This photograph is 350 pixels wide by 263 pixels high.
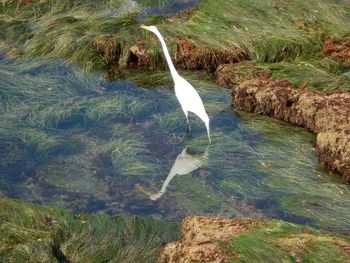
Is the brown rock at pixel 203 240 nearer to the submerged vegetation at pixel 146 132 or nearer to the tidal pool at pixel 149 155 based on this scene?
the submerged vegetation at pixel 146 132

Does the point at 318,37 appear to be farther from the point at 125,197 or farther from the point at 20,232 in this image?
the point at 20,232

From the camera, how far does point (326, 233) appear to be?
767 centimetres

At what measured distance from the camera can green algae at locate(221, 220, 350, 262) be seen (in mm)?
6797

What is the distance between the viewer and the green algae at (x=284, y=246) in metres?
6.80

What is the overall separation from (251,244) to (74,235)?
6.61ft

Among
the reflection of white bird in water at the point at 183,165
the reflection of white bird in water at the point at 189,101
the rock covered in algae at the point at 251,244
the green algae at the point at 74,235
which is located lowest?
the reflection of white bird in water at the point at 183,165

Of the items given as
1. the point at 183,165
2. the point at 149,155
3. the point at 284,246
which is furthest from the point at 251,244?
the point at 149,155

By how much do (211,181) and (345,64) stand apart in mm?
4597

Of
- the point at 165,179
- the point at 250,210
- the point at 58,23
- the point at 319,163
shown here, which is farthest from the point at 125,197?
the point at 58,23

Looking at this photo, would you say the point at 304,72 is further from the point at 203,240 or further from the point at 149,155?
the point at 203,240

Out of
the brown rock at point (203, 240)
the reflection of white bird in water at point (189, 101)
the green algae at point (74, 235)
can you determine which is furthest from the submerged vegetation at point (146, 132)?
the reflection of white bird in water at point (189, 101)

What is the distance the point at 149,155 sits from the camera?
10.1 metres

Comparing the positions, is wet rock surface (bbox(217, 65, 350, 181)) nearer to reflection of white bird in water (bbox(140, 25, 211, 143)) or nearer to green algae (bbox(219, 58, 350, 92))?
green algae (bbox(219, 58, 350, 92))

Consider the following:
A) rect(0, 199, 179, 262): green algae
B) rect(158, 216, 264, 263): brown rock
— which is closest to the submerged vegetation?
rect(0, 199, 179, 262): green algae
